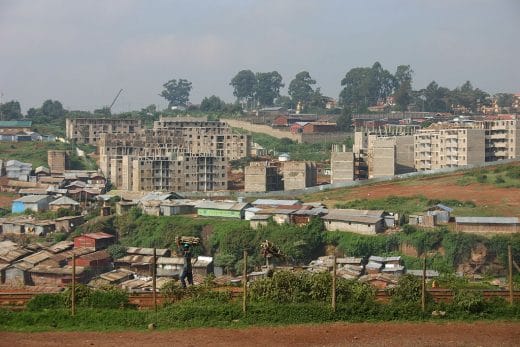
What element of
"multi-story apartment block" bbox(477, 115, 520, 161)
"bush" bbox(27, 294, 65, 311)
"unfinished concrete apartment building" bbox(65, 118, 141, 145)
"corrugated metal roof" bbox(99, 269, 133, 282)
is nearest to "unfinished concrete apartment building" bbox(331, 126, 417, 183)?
"multi-story apartment block" bbox(477, 115, 520, 161)

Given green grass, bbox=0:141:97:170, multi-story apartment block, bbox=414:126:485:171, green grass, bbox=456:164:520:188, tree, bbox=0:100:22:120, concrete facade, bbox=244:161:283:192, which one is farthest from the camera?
tree, bbox=0:100:22:120

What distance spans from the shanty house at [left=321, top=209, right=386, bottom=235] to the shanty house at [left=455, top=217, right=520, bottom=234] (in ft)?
7.38

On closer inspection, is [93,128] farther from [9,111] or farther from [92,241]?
[92,241]

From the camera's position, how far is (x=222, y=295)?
896 centimetres

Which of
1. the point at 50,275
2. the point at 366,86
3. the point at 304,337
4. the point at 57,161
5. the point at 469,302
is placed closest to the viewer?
the point at 304,337

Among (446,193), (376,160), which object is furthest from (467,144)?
(446,193)

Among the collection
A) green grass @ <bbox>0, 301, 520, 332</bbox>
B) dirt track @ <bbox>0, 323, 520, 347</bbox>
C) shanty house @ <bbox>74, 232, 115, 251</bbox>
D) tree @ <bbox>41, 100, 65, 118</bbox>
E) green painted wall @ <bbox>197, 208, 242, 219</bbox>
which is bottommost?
shanty house @ <bbox>74, 232, 115, 251</bbox>

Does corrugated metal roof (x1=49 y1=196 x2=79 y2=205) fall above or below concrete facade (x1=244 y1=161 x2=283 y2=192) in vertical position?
below

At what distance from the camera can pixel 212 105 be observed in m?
66.8

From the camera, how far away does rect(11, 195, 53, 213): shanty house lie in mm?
32938

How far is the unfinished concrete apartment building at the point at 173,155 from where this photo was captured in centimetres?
3700

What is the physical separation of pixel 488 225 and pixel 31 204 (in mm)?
17012

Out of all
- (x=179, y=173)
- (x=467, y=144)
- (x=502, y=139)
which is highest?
(x=502, y=139)

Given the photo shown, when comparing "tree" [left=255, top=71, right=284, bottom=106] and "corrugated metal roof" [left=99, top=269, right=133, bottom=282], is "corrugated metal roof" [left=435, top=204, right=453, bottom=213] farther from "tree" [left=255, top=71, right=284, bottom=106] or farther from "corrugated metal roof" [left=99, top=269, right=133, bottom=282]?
"tree" [left=255, top=71, right=284, bottom=106]
